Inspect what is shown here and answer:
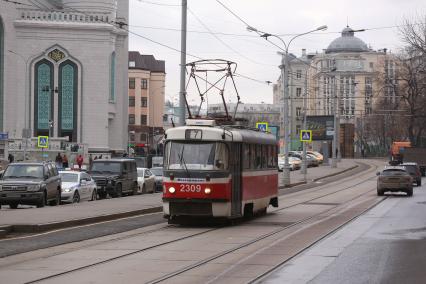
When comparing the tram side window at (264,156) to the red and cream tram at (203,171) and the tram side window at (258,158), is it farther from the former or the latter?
the red and cream tram at (203,171)

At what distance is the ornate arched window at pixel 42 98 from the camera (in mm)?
77500

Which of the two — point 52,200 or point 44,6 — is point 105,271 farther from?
point 44,6

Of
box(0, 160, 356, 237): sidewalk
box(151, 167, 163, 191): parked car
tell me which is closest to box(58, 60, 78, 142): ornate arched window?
box(151, 167, 163, 191): parked car

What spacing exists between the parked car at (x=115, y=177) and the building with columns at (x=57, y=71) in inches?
1517

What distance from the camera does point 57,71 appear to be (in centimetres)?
7812

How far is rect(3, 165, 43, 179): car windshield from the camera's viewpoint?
29281mm

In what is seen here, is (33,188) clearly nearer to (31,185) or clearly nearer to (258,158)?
(31,185)

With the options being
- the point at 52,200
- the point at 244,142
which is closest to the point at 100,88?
the point at 52,200

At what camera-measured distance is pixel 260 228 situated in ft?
69.0

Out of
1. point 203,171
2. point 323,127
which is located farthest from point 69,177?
point 323,127

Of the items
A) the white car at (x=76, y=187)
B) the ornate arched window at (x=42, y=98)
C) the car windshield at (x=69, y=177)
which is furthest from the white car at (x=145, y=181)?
the ornate arched window at (x=42, y=98)

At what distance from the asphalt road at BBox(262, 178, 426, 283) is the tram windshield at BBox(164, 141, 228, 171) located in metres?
3.63

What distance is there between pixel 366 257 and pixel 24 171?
1803cm

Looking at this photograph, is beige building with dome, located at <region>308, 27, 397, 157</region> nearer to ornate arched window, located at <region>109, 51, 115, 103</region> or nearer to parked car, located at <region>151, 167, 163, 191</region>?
ornate arched window, located at <region>109, 51, 115, 103</region>
